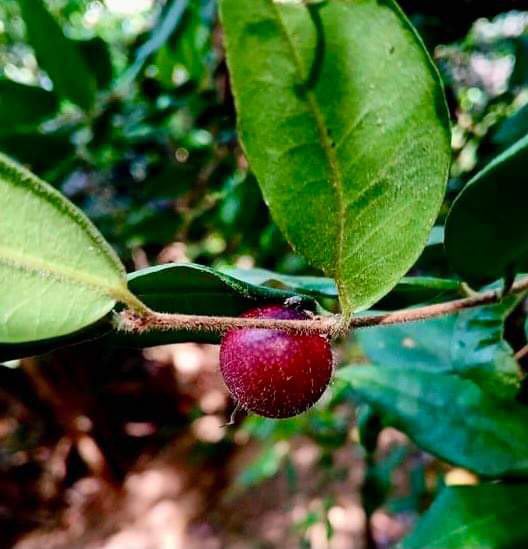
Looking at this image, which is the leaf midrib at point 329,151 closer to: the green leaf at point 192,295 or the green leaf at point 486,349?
the green leaf at point 192,295

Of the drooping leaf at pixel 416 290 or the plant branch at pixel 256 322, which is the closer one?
the plant branch at pixel 256 322

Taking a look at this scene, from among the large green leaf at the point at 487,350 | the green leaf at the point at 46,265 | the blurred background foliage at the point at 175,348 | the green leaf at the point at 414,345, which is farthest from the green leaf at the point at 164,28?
the green leaf at the point at 46,265

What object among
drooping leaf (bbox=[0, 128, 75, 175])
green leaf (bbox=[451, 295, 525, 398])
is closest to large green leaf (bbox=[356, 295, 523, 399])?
green leaf (bbox=[451, 295, 525, 398])

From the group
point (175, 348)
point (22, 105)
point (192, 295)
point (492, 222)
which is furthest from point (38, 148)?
point (175, 348)

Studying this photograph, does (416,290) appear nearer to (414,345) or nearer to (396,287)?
(396,287)

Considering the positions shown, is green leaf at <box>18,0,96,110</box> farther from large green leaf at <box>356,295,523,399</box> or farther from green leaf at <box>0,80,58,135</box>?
large green leaf at <box>356,295,523,399</box>

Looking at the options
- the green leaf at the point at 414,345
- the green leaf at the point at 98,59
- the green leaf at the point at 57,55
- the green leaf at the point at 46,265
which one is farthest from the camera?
the green leaf at the point at 98,59

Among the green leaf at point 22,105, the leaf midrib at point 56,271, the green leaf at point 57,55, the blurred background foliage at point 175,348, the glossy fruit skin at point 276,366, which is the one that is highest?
the leaf midrib at point 56,271
